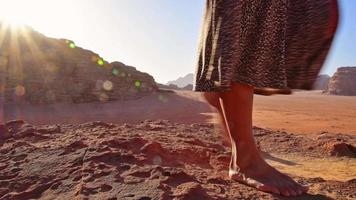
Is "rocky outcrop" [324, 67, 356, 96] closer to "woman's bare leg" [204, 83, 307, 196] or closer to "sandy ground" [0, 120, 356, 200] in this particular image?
"sandy ground" [0, 120, 356, 200]

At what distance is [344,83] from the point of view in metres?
53.1

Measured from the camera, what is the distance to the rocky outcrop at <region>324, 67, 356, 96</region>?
5206 cm

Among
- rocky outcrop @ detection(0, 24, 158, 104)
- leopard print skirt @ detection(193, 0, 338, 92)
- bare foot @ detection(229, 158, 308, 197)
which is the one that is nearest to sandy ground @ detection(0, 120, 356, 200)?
bare foot @ detection(229, 158, 308, 197)

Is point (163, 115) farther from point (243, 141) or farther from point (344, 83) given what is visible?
point (344, 83)

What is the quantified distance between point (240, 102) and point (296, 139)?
2.45 m

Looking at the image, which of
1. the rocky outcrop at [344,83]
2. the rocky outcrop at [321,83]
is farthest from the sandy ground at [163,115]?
the rocky outcrop at [344,83]

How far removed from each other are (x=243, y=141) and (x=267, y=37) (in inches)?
20.6

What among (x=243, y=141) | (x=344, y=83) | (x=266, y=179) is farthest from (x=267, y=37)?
(x=344, y=83)

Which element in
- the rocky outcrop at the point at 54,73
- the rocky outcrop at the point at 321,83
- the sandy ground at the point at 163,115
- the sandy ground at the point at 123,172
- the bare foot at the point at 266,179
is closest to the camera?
the sandy ground at the point at 123,172

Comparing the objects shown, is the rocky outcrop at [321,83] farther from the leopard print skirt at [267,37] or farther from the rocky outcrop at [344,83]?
the rocky outcrop at [344,83]

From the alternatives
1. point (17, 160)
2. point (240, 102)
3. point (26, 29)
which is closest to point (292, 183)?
point (240, 102)

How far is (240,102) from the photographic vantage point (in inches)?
73.3

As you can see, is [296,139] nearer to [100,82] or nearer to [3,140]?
[3,140]

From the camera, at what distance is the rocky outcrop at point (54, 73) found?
1312 cm
